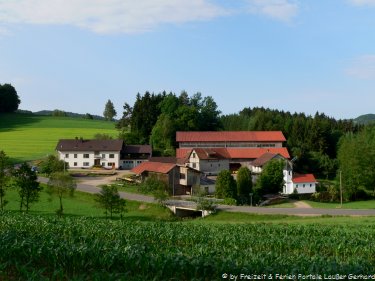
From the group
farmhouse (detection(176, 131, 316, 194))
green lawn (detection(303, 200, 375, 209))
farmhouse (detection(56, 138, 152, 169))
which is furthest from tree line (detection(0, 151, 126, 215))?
farmhouse (detection(56, 138, 152, 169))

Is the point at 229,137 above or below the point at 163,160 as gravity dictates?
above

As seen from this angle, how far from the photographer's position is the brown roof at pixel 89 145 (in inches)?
3209

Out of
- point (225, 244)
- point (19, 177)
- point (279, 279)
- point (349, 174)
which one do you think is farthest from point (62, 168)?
point (279, 279)

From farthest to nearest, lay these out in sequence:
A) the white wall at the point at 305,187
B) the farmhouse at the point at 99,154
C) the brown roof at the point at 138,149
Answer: the brown roof at the point at 138,149
the farmhouse at the point at 99,154
the white wall at the point at 305,187

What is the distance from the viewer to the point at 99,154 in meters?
82.2

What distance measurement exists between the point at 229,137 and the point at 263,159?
12.9 m

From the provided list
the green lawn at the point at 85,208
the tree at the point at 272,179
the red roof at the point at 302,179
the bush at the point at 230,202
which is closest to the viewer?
the green lawn at the point at 85,208

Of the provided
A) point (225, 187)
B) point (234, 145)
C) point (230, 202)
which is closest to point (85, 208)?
point (230, 202)

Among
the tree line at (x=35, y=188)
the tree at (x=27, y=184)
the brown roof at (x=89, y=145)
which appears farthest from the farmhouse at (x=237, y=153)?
the tree at (x=27, y=184)

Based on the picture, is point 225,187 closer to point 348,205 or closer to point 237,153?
point 348,205

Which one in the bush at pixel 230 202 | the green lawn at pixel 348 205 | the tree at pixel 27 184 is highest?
the tree at pixel 27 184

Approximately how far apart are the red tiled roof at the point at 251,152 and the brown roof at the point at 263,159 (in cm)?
374

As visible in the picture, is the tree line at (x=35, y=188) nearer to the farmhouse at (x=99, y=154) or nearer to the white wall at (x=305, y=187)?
the white wall at (x=305, y=187)

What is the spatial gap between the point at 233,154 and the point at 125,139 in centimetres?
2411
